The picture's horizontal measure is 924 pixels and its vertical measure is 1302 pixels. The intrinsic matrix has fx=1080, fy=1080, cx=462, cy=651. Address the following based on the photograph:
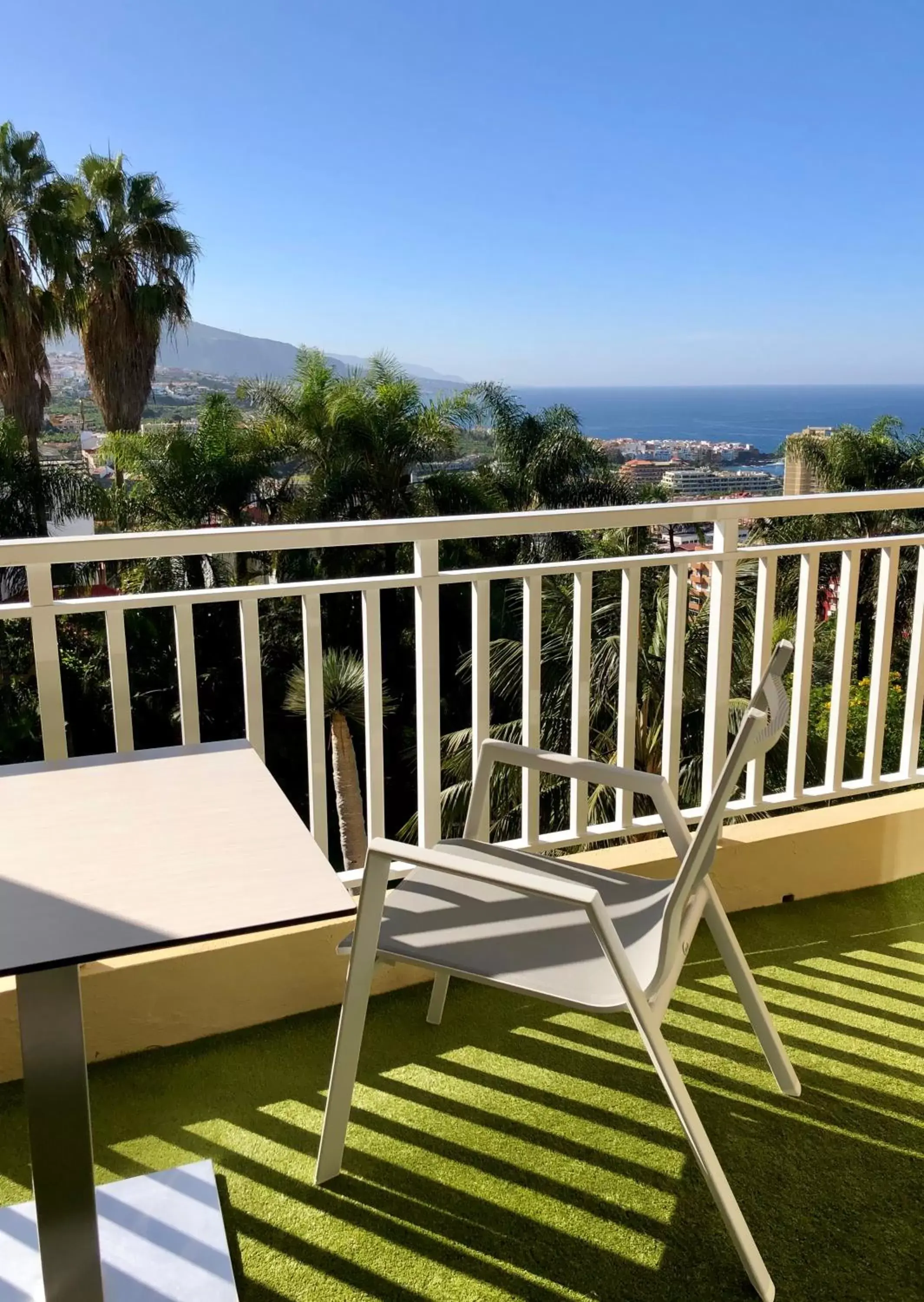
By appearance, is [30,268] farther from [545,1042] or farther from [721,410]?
[721,410]

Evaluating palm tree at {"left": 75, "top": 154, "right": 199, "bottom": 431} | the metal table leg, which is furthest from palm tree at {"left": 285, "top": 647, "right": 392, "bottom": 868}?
palm tree at {"left": 75, "top": 154, "right": 199, "bottom": 431}

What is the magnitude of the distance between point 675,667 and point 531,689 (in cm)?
43

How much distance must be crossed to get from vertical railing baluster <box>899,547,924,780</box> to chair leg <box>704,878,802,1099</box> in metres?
1.34

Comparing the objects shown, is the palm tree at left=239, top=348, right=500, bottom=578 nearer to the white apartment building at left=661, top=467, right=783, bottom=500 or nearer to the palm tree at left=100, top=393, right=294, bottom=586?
the palm tree at left=100, top=393, right=294, bottom=586

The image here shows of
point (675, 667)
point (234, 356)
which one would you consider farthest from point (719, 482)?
point (675, 667)

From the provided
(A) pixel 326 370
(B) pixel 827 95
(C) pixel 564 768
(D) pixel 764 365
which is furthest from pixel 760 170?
(C) pixel 564 768

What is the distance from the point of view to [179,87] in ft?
178

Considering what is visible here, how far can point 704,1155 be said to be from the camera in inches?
67.8

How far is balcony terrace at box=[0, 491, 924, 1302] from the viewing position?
1.85m

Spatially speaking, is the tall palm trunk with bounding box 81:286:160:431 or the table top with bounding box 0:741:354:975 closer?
the table top with bounding box 0:741:354:975

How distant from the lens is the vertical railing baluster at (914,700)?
10.9 ft

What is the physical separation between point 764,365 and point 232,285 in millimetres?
32480

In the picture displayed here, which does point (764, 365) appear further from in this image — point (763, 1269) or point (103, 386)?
point (763, 1269)

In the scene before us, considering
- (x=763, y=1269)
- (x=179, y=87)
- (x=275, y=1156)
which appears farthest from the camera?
(x=179, y=87)
